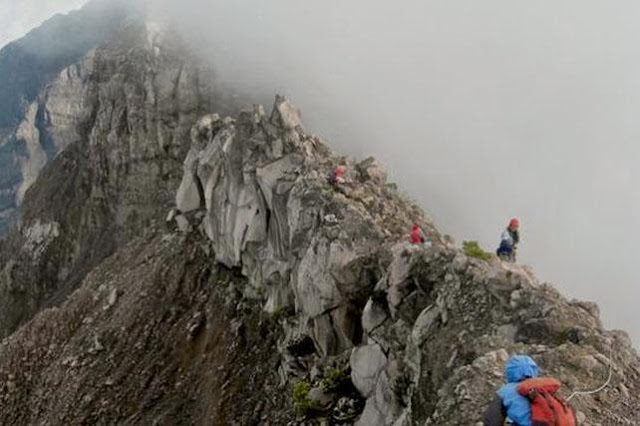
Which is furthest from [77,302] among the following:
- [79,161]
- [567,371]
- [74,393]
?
[79,161]

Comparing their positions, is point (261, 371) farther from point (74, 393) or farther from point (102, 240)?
point (102, 240)

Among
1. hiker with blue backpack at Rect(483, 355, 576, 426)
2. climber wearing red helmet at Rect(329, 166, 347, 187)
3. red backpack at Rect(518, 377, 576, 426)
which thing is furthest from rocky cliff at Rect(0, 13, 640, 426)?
red backpack at Rect(518, 377, 576, 426)

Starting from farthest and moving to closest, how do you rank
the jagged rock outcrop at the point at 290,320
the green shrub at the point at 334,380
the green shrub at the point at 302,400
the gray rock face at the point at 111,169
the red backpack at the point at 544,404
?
the gray rock face at the point at 111,169, the green shrub at the point at 302,400, the green shrub at the point at 334,380, the jagged rock outcrop at the point at 290,320, the red backpack at the point at 544,404

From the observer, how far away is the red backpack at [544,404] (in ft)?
36.5

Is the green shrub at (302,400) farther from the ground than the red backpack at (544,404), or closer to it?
closer to it

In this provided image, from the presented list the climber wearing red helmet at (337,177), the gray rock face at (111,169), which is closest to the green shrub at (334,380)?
the climber wearing red helmet at (337,177)

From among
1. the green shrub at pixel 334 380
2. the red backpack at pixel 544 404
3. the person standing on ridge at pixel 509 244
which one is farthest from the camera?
the person standing on ridge at pixel 509 244

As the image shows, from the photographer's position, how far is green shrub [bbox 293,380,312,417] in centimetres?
2384

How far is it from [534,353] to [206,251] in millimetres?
26898

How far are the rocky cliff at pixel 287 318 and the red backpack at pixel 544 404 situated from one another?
3770 mm

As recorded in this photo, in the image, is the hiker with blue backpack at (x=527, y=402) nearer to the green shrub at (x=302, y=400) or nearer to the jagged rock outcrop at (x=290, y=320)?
the jagged rock outcrop at (x=290, y=320)

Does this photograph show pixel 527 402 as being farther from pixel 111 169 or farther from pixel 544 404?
pixel 111 169

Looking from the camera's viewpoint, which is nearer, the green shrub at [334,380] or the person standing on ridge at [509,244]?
the green shrub at [334,380]

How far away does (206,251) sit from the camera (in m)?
41.3
